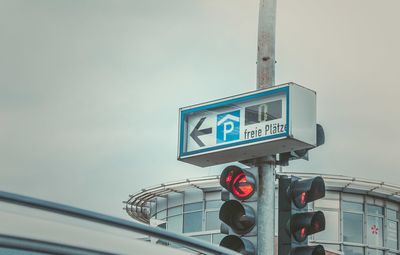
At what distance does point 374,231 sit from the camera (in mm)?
41844

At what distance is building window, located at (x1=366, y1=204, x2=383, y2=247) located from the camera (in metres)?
41.5

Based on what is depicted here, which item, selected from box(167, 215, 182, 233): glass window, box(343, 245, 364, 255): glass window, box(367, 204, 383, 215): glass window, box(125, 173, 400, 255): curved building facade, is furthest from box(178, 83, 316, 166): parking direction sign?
box(367, 204, 383, 215): glass window

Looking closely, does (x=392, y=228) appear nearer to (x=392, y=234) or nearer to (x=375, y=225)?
(x=392, y=234)

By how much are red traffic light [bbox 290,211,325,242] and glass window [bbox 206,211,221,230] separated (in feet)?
108

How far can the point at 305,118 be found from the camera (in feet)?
27.7

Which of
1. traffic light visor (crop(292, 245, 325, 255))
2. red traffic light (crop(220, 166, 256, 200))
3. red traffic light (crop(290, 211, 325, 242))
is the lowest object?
traffic light visor (crop(292, 245, 325, 255))

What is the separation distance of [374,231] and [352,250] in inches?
75.7

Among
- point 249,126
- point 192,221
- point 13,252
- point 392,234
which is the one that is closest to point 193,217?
point 192,221

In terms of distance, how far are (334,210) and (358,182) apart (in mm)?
1850

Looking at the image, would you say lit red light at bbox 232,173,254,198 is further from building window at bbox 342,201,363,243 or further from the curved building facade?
building window at bbox 342,201,363,243

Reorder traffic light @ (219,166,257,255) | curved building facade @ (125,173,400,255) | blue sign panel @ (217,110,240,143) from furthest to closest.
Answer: curved building facade @ (125,173,400,255), blue sign panel @ (217,110,240,143), traffic light @ (219,166,257,255)

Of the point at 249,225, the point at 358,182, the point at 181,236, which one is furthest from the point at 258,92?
the point at 358,182

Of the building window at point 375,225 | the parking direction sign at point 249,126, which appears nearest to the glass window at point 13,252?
the parking direction sign at point 249,126

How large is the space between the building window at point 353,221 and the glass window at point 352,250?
1.23 ft
